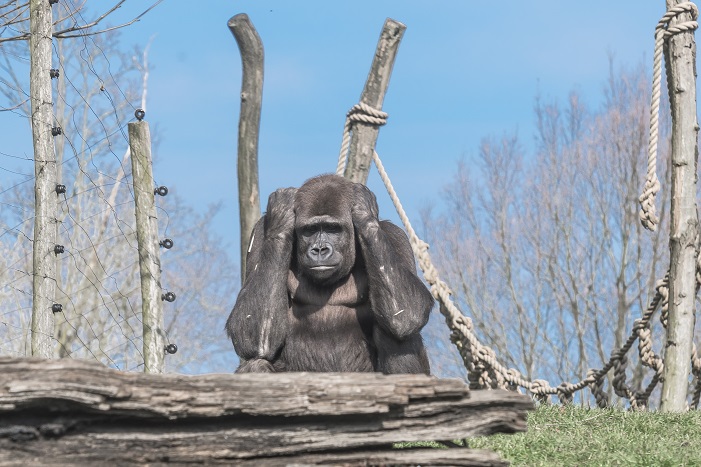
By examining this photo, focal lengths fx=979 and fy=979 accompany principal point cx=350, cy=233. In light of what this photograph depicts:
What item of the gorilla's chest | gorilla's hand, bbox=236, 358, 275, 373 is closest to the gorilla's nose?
the gorilla's chest

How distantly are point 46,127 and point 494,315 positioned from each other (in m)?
13.7

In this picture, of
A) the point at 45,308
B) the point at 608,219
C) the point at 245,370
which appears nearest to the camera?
the point at 245,370

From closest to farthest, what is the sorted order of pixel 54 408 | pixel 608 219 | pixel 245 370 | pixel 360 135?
pixel 54 408
pixel 245 370
pixel 360 135
pixel 608 219

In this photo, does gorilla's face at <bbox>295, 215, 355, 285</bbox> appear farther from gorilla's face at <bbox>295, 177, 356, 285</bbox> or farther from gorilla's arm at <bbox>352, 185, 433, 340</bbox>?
gorilla's arm at <bbox>352, 185, 433, 340</bbox>

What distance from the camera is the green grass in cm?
Answer: 548

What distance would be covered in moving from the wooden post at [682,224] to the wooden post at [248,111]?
3.76m

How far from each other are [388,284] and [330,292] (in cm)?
47

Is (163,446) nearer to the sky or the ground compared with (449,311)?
nearer to the ground

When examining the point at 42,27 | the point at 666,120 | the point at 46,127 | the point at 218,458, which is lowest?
the point at 218,458

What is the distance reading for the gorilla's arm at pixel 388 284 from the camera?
604 cm

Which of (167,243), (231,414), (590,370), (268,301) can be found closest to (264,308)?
(268,301)

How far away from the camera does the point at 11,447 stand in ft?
12.5

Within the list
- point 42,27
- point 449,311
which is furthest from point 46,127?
point 449,311

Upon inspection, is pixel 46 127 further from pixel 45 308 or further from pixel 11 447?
pixel 11 447
